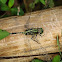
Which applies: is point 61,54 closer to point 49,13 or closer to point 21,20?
point 49,13

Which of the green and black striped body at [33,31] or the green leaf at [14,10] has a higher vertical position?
the green leaf at [14,10]

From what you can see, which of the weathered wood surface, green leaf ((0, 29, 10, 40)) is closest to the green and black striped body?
the weathered wood surface

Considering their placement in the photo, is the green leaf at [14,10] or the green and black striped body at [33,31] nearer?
the green and black striped body at [33,31]

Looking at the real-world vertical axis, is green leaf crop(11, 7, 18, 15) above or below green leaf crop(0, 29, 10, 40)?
above

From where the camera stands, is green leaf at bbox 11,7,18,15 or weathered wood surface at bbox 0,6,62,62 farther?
green leaf at bbox 11,7,18,15

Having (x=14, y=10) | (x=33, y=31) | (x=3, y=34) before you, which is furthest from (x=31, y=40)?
(x=14, y=10)

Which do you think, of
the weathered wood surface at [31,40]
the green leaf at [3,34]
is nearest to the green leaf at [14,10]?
the weathered wood surface at [31,40]

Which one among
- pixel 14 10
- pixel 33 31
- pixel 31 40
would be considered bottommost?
pixel 31 40

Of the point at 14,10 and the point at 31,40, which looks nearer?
the point at 31,40

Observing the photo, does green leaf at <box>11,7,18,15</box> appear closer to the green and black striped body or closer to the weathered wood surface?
the weathered wood surface

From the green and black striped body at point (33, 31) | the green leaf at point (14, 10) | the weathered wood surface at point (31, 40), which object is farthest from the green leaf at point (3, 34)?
the green leaf at point (14, 10)

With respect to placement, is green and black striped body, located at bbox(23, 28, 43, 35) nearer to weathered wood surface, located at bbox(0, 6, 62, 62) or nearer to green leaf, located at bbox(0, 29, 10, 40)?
weathered wood surface, located at bbox(0, 6, 62, 62)

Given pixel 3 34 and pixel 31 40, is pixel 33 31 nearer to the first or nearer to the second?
pixel 31 40

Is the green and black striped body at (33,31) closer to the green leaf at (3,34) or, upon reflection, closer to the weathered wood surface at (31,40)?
the weathered wood surface at (31,40)
